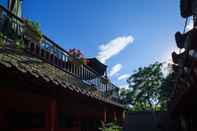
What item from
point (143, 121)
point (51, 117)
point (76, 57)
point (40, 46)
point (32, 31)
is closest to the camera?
point (51, 117)

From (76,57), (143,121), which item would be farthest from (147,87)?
(76,57)

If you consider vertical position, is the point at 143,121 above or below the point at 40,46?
below

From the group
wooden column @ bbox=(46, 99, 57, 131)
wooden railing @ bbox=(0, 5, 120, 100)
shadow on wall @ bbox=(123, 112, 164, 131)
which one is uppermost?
wooden railing @ bbox=(0, 5, 120, 100)

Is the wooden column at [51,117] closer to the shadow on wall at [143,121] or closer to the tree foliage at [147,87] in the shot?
the shadow on wall at [143,121]

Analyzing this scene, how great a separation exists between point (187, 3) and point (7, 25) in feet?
18.0

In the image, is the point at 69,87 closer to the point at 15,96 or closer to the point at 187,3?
the point at 15,96

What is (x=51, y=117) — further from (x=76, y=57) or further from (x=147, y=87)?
(x=147, y=87)

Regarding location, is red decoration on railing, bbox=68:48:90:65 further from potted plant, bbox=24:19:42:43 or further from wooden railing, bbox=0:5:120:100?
potted plant, bbox=24:19:42:43

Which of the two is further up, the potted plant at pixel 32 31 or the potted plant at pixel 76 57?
the potted plant at pixel 32 31

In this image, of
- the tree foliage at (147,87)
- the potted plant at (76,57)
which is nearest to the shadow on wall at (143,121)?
the potted plant at (76,57)

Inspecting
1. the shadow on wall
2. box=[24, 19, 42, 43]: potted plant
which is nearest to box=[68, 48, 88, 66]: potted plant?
box=[24, 19, 42, 43]: potted plant

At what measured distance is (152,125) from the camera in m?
20.9

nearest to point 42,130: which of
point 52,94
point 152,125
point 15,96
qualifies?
point 52,94

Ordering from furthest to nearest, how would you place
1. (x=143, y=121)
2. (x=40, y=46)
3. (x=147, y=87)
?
1. (x=147, y=87)
2. (x=143, y=121)
3. (x=40, y=46)
